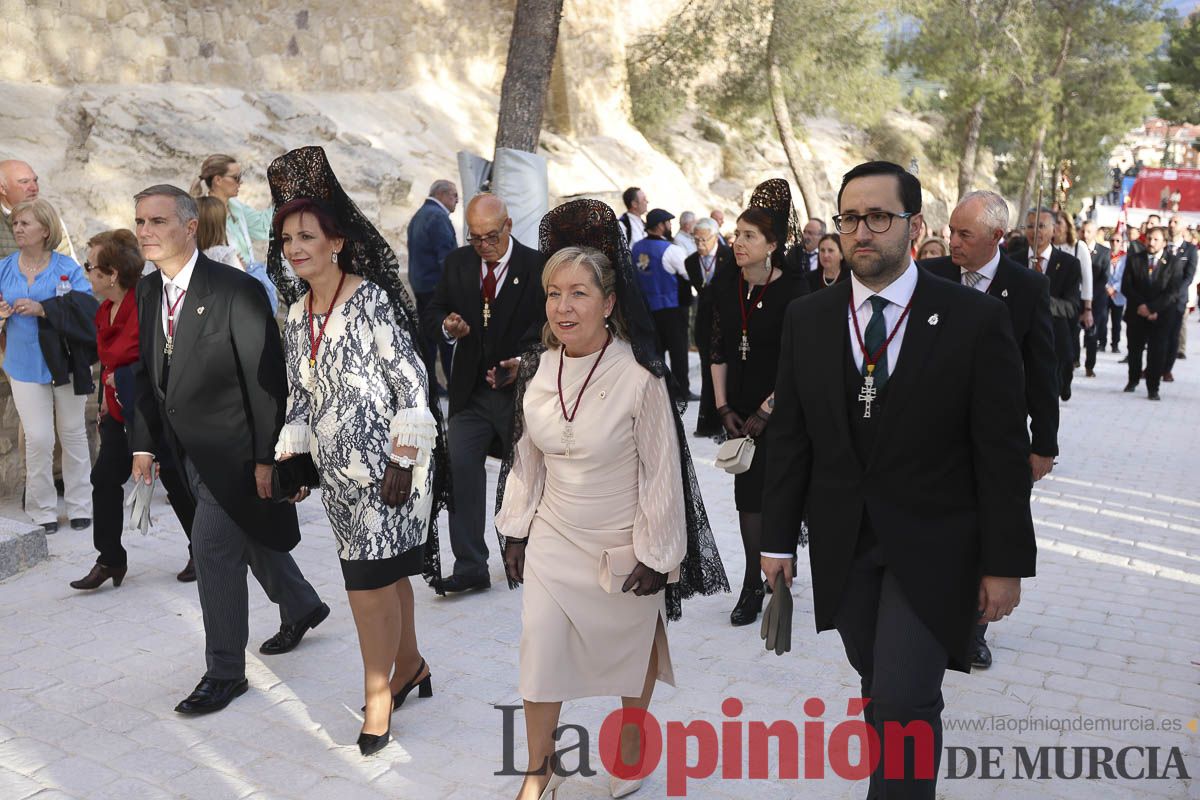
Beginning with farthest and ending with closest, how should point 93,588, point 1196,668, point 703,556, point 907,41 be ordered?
1. point 907,41
2. point 93,588
3. point 1196,668
4. point 703,556

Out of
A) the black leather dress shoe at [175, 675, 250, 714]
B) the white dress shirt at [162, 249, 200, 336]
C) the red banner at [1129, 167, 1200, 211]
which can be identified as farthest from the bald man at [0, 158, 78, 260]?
the red banner at [1129, 167, 1200, 211]

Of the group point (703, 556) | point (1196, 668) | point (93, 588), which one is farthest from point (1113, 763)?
point (93, 588)

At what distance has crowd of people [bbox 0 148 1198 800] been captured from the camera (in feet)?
10.2

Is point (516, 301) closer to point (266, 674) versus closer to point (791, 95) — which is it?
point (266, 674)

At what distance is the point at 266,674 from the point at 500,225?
2405 millimetres

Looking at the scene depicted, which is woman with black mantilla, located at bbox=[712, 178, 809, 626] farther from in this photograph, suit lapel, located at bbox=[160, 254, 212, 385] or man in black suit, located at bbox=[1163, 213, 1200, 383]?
man in black suit, located at bbox=[1163, 213, 1200, 383]

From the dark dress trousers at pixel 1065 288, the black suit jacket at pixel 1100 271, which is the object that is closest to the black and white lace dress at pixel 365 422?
the dark dress trousers at pixel 1065 288

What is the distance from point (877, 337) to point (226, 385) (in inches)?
105

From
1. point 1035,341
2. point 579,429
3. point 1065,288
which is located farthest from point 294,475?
point 1065,288

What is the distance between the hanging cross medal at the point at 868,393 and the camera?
3.13 metres

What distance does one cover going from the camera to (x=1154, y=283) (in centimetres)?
1357

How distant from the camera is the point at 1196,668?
5.11 m

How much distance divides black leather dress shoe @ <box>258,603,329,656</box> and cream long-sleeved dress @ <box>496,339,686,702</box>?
1.91m

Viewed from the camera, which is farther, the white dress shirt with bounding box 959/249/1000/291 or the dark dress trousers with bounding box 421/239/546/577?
the dark dress trousers with bounding box 421/239/546/577
